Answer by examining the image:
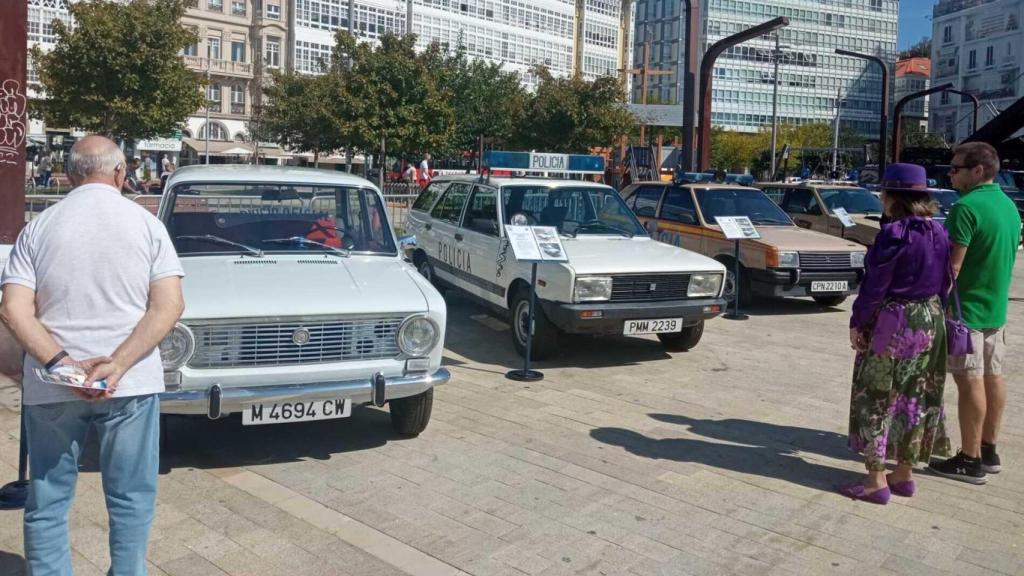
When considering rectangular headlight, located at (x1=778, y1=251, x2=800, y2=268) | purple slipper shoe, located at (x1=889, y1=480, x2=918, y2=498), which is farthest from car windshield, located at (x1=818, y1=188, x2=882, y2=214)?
purple slipper shoe, located at (x1=889, y1=480, x2=918, y2=498)

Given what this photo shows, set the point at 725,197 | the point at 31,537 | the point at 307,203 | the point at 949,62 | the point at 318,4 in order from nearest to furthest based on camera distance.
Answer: the point at 31,537 < the point at 307,203 < the point at 725,197 < the point at 318,4 < the point at 949,62

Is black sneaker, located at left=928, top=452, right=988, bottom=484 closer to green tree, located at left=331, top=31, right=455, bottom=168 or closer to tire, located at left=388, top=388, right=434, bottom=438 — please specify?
tire, located at left=388, top=388, right=434, bottom=438

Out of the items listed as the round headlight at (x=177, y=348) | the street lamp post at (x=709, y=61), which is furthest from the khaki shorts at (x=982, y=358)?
the street lamp post at (x=709, y=61)

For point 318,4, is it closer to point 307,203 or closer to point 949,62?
point 307,203

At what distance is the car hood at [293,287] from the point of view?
5434 millimetres

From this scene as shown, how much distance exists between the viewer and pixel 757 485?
5617 millimetres

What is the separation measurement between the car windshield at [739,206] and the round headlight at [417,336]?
7829 millimetres

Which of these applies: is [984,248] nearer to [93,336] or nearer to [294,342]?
[294,342]

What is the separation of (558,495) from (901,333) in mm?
2082

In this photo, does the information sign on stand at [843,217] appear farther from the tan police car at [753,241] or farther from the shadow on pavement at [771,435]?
the shadow on pavement at [771,435]

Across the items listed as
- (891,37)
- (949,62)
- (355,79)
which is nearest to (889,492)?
(355,79)

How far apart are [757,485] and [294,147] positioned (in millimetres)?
→ 48673

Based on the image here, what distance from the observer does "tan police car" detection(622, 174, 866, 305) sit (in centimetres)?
1202

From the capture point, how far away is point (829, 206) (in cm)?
1598
